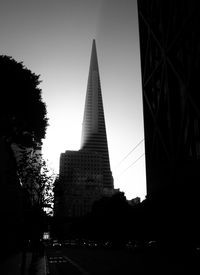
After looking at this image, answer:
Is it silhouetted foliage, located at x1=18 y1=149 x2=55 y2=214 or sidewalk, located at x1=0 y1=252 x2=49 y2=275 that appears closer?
sidewalk, located at x1=0 y1=252 x2=49 y2=275

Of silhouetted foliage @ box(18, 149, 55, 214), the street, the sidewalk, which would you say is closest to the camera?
the sidewalk

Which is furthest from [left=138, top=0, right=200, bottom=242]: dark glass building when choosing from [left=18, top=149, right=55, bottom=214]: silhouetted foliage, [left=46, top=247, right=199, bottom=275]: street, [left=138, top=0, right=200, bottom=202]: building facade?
[left=18, top=149, right=55, bottom=214]: silhouetted foliage

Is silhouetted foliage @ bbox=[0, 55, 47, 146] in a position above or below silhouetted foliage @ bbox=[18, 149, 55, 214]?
above

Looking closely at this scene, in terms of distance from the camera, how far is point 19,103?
96.8 feet

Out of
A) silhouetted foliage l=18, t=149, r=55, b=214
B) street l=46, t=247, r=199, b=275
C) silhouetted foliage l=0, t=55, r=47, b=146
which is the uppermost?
silhouetted foliage l=0, t=55, r=47, b=146

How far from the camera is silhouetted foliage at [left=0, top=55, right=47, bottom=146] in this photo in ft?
93.8

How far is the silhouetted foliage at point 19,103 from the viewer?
28594 millimetres

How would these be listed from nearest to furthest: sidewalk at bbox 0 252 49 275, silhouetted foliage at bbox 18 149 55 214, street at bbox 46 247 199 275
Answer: sidewalk at bbox 0 252 49 275 → street at bbox 46 247 199 275 → silhouetted foliage at bbox 18 149 55 214

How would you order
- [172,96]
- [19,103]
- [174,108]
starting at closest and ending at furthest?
[19,103] < [174,108] < [172,96]

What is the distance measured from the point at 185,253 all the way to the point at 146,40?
2961 centimetres

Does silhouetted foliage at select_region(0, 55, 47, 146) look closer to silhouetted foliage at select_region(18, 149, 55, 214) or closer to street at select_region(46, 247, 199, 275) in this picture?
silhouetted foliage at select_region(18, 149, 55, 214)

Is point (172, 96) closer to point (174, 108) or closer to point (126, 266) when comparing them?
point (174, 108)

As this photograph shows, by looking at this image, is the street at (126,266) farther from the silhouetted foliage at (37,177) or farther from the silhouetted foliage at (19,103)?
the silhouetted foliage at (19,103)

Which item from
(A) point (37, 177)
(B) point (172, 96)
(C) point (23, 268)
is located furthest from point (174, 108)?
(C) point (23, 268)
